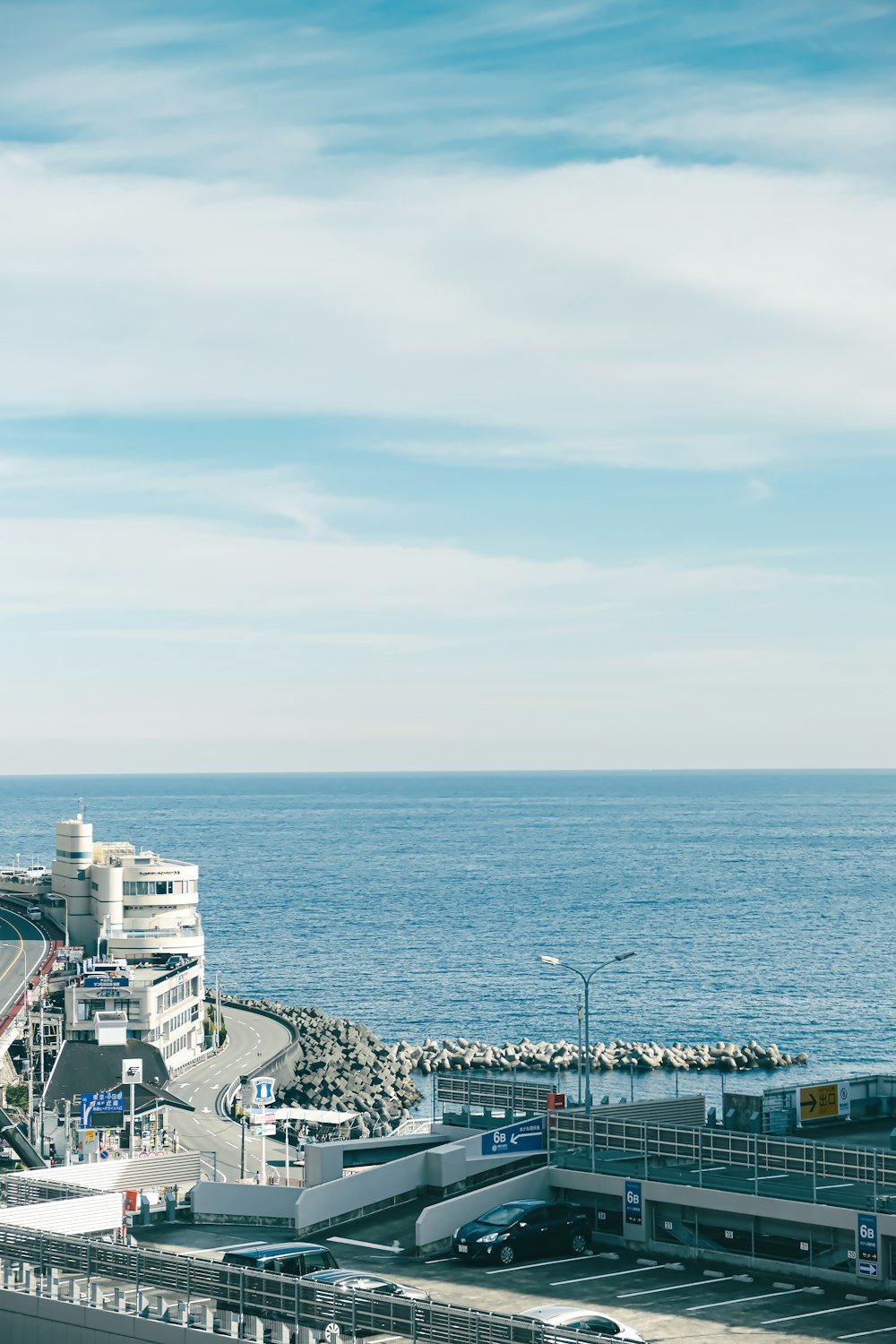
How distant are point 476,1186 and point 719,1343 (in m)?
12.0

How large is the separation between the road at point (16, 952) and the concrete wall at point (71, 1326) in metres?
74.8

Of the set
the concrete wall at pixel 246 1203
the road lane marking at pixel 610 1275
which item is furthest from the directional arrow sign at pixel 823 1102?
the concrete wall at pixel 246 1203

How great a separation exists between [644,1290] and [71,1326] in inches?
475

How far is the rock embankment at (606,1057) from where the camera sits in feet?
375

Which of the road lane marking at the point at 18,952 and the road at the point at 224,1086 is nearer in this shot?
the road at the point at 224,1086

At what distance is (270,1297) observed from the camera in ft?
93.7

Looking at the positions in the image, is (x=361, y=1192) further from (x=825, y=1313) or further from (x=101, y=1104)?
(x=101, y=1104)

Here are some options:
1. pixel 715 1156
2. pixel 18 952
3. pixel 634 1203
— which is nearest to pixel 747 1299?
pixel 634 1203

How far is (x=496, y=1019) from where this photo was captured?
139m

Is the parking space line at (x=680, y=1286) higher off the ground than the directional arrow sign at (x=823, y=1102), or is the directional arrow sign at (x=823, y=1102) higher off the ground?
the directional arrow sign at (x=823, y=1102)

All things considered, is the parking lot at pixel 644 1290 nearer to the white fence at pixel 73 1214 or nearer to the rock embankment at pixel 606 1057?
the white fence at pixel 73 1214

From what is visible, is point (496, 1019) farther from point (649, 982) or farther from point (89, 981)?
point (89, 981)

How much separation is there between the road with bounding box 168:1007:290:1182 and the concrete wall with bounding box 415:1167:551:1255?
2487cm

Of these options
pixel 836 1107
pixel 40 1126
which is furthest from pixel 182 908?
Answer: pixel 836 1107
